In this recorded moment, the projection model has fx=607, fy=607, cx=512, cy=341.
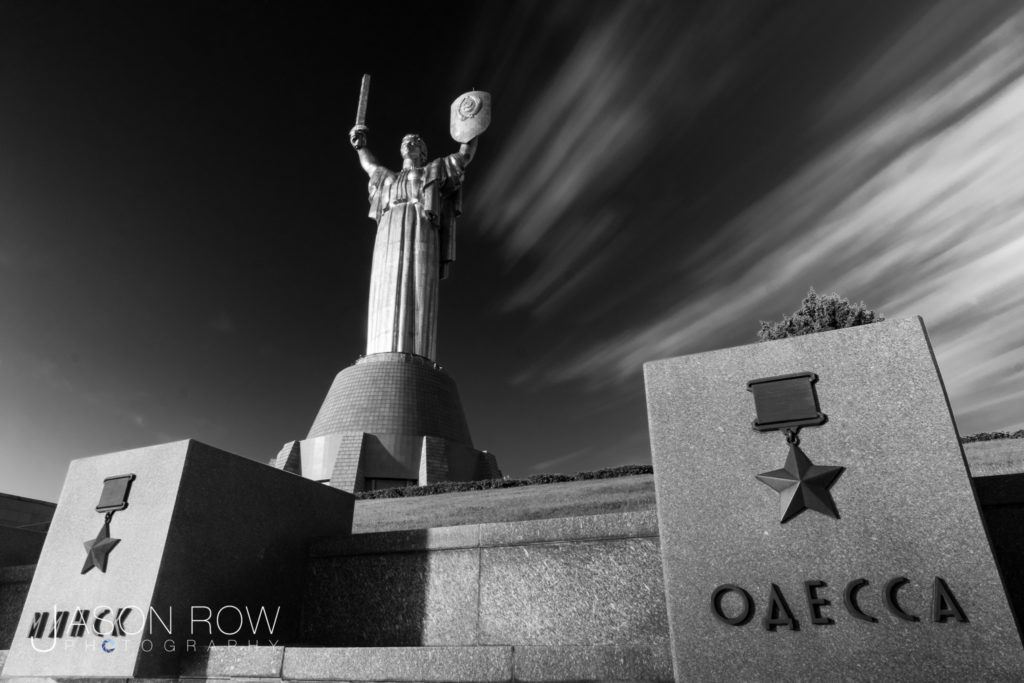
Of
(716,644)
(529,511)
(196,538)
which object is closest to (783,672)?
(716,644)

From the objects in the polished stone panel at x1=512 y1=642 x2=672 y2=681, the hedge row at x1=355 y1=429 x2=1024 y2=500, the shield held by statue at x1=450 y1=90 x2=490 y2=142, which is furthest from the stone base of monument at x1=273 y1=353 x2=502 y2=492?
the polished stone panel at x1=512 y1=642 x2=672 y2=681

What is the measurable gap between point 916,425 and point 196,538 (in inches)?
210

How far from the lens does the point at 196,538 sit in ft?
16.7

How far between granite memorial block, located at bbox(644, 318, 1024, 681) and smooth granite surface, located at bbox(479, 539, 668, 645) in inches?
48.7

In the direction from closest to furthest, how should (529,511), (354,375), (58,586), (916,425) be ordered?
(916,425)
(58,586)
(529,511)
(354,375)

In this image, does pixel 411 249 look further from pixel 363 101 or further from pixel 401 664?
pixel 401 664

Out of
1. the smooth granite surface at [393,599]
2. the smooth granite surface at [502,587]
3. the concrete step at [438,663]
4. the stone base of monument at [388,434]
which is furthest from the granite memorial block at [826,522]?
the stone base of monument at [388,434]

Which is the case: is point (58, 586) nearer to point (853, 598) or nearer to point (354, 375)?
point (853, 598)

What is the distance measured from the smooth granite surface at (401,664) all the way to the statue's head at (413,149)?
105 ft

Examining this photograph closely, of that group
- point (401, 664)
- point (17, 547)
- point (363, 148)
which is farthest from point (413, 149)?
point (401, 664)

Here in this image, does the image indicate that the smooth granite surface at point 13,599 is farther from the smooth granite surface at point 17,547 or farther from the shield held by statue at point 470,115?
the shield held by statue at point 470,115

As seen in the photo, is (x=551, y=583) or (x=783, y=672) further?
(x=551, y=583)

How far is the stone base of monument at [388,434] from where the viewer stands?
82.9 feet

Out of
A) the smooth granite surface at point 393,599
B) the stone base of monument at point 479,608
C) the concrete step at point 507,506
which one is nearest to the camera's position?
the stone base of monument at point 479,608
